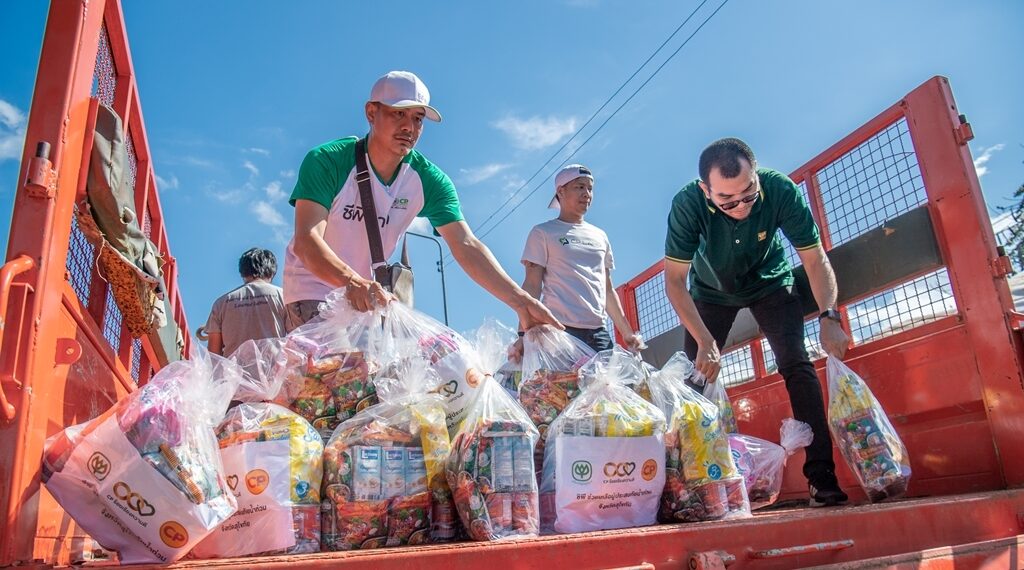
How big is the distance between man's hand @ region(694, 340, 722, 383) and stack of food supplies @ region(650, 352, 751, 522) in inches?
30.7

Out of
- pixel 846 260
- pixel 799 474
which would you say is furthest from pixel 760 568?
pixel 846 260

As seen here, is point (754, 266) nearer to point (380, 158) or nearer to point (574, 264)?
point (574, 264)

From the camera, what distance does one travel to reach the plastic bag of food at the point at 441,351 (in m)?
2.38

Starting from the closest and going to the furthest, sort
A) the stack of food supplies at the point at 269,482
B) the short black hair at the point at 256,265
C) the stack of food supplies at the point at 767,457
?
the stack of food supplies at the point at 269,482, the stack of food supplies at the point at 767,457, the short black hair at the point at 256,265

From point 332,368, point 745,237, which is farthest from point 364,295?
point 745,237

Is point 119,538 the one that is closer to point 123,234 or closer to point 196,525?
point 196,525

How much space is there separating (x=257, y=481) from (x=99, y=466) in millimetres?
362

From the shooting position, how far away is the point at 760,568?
1709 mm

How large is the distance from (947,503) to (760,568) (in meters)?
0.72

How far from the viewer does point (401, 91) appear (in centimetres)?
288

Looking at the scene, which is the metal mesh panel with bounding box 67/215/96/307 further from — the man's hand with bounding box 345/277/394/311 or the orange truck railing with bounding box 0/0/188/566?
the man's hand with bounding box 345/277/394/311

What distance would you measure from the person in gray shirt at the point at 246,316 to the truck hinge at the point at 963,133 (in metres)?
3.32

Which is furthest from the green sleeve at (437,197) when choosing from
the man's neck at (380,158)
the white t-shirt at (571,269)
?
the white t-shirt at (571,269)

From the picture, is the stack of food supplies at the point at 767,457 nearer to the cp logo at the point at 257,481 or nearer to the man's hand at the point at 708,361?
the man's hand at the point at 708,361
